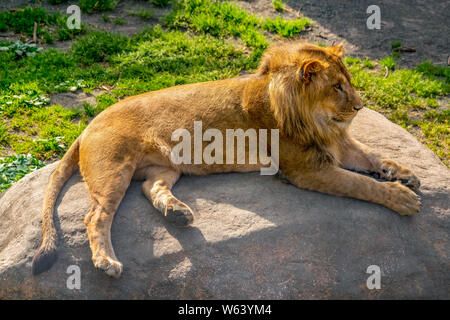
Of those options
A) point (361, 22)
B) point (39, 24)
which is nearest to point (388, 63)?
point (361, 22)

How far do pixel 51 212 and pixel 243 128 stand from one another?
1.59m

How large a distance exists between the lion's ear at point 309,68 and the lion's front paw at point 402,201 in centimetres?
99

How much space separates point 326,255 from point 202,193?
105 cm

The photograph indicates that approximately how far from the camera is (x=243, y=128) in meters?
3.95

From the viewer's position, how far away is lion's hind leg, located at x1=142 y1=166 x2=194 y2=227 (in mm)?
3494

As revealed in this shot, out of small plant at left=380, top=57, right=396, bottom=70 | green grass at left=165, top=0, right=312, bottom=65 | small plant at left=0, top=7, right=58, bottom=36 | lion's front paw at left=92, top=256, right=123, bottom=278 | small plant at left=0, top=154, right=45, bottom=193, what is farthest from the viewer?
small plant at left=0, top=7, right=58, bottom=36

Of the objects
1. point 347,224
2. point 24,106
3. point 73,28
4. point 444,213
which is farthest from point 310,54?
point 73,28

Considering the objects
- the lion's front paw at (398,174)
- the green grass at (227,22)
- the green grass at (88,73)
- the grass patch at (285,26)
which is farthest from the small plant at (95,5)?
the lion's front paw at (398,174)

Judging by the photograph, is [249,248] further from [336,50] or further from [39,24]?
[39,24]

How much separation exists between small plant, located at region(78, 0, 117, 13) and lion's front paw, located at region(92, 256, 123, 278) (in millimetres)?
6312

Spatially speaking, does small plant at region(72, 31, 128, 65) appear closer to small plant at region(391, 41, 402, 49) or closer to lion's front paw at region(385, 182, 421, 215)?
small plant at region(391, 41, 402, 49)

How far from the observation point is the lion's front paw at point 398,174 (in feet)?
12.5

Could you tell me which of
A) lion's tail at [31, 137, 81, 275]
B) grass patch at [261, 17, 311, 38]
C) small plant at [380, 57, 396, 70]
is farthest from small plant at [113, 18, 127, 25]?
lion's tail at [31, 137, 81, 275]

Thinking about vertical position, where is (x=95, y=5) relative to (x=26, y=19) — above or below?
above
